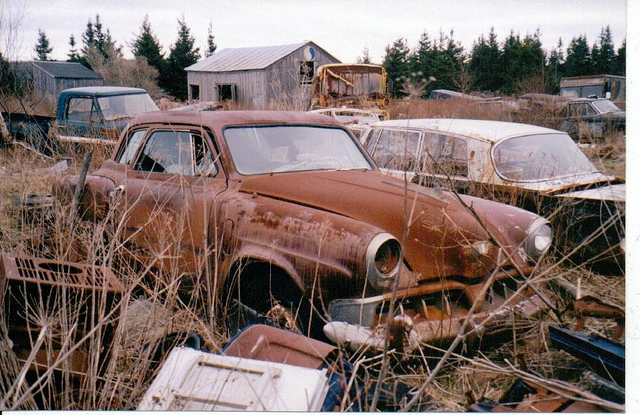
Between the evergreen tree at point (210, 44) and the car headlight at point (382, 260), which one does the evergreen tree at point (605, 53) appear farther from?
the evergreen tree at point (210, 44)

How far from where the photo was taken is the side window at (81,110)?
6711 mm

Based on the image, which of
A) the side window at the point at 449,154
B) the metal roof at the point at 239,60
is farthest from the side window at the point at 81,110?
the side window at the point at 449,154

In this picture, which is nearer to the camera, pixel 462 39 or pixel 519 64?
pixel 462 39

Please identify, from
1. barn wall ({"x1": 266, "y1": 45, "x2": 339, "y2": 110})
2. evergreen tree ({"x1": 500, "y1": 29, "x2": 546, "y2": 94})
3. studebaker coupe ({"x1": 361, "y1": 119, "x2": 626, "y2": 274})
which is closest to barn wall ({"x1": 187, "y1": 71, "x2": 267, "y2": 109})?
barn wall ({"x1": 266, "y1": 45, "x2": 339, "y2": 110})

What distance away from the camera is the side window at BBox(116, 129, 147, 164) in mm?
3365

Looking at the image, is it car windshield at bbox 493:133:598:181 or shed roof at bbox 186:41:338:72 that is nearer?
car windshield at bbox 493:133:598:181

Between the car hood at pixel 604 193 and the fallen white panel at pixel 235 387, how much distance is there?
1.64 meters

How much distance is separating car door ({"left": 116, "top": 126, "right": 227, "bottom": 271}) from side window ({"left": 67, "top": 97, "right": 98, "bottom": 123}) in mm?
3799

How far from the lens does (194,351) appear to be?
1.83 m

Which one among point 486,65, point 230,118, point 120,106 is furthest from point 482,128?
point 120,106

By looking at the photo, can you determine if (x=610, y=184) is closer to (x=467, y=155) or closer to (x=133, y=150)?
(x=467, y=155)

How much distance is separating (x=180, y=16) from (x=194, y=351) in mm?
1890

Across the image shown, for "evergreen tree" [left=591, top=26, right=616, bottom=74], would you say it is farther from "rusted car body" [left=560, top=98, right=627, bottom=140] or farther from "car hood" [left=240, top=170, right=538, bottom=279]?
"car hood" [left=240, top=170, right=538, bottom=279]

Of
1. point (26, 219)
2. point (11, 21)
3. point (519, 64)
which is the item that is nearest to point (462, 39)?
point (519, 64)
